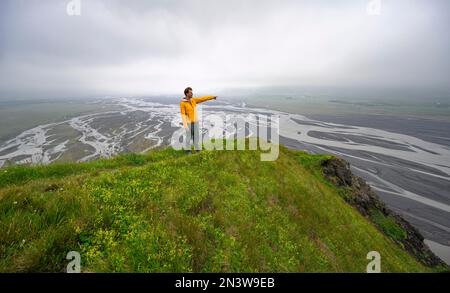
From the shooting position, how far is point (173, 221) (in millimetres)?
6453

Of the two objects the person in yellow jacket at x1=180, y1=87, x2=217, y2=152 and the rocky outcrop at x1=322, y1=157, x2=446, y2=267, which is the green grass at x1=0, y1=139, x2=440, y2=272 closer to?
the person in yellow jacket at x1=180, y1=87, x2=217, y2=152

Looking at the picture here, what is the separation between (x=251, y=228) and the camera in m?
7.76

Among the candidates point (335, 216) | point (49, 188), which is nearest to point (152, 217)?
point (49, 188)

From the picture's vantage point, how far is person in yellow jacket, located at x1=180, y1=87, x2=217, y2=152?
12.3m

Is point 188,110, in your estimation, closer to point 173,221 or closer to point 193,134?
point 193,134

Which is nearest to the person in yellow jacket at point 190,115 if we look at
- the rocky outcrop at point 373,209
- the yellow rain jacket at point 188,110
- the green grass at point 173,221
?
the yellow rain jacket at point 188,110

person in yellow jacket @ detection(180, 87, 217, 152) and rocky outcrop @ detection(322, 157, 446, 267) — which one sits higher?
person in yellow jacket @ detection(180, 87, 217, 152)

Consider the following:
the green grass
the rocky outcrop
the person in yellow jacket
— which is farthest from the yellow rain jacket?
the rocky outcrop

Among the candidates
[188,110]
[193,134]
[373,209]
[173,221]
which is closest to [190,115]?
[188,110]

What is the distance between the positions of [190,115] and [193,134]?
1265mm

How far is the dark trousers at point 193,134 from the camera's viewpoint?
12943mm

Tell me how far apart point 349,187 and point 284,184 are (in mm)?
12982

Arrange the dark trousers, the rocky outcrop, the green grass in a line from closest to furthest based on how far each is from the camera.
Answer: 1. the green grass
2. the dark trousers
3. the rocky outcrop
